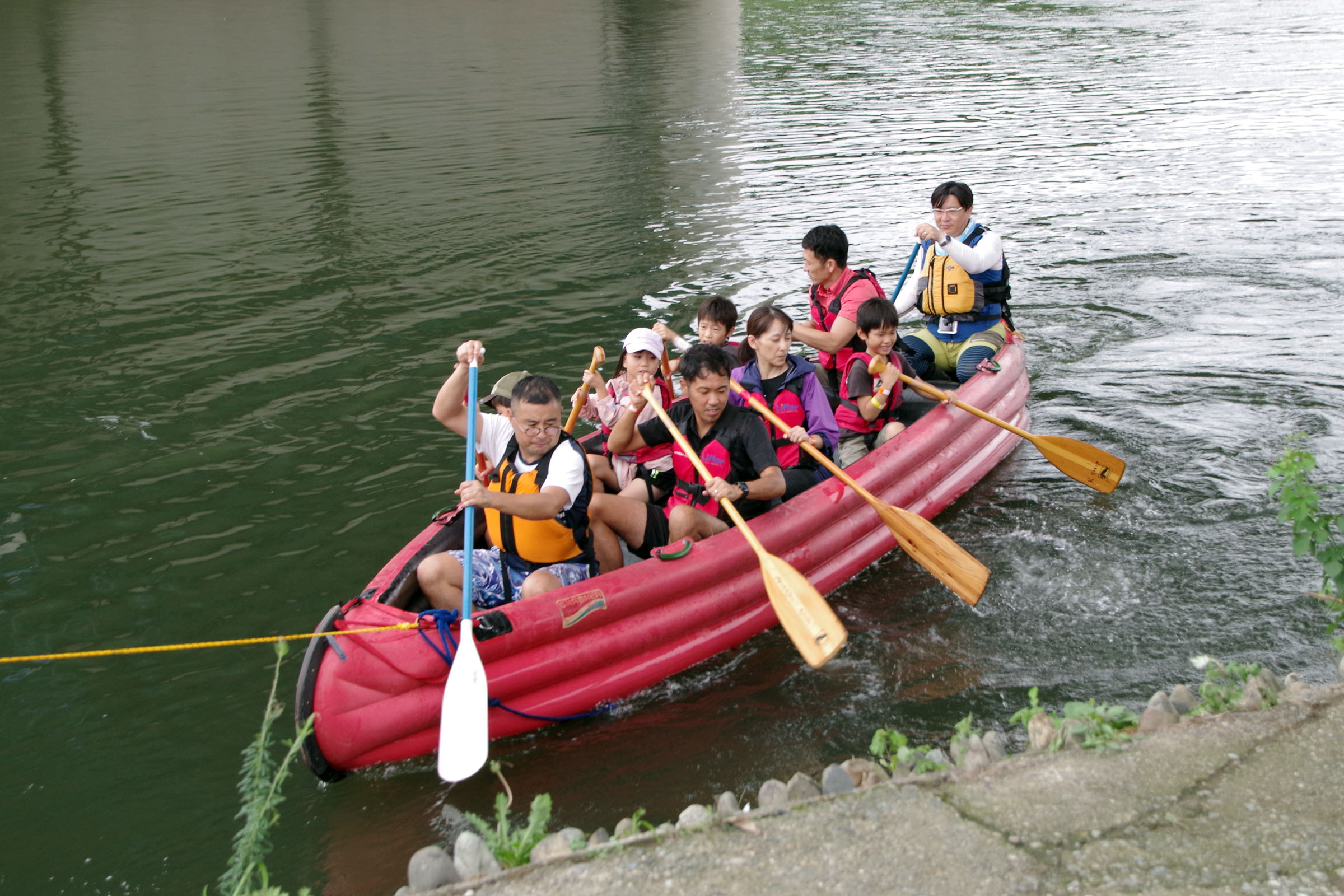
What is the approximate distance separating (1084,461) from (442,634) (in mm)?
3687

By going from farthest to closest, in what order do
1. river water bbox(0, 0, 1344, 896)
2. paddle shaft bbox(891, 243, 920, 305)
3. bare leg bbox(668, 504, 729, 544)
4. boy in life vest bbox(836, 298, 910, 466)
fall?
paddle shaft bbox(891, 243, 920, 305)
boy in life vest bbox(836, 298, 910, 466)
bare leg bbox(668, 504, 729, 544)
river water bbox(0, 0, 1344, 896)

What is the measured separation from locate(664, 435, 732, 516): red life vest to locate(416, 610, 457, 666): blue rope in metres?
1.20

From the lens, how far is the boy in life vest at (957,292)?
20.1 feet

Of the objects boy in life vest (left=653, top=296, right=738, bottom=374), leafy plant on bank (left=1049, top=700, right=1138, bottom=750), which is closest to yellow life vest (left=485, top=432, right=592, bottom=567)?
boy in life vest (left=653, top=296, right=738, bottom=374)

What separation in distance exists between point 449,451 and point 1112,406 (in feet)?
14.0

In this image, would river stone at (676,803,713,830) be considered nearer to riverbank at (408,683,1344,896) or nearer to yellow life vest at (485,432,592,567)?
riverbank at (408,683,1344,896)

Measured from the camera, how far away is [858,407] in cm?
580

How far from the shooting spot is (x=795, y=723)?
415 centimetres

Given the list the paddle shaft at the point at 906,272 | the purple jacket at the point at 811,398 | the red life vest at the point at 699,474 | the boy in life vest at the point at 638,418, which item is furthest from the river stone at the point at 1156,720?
the paddle shaft at the point at 906,272

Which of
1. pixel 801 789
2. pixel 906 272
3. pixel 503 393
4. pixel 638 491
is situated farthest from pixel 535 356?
pixel 801 789

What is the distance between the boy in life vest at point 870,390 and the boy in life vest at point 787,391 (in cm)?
52

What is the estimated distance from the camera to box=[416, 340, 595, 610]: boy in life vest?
13.0 feet

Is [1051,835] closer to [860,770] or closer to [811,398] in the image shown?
[860,770]

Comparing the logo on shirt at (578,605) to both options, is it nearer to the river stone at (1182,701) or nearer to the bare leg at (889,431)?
the river stone at (1182,701)
